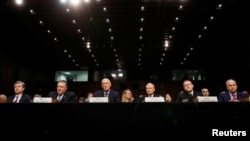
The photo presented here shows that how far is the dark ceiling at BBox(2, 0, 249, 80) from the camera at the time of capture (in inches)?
309

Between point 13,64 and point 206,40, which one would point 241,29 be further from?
point 13,64

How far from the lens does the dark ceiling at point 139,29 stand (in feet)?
25.7

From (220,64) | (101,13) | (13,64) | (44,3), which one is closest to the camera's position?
(44,3)

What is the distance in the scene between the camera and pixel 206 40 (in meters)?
10.4

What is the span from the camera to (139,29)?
948 centimetres
